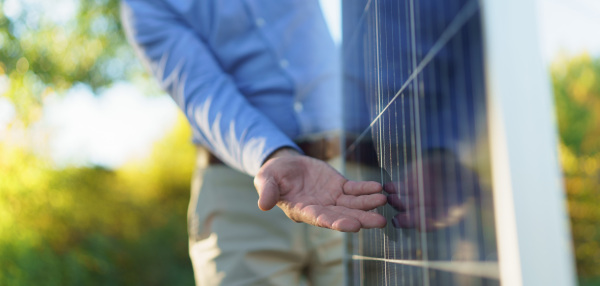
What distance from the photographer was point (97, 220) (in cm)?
807

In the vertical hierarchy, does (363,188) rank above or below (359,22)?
below

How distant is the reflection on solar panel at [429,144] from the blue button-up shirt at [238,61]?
0.57 metres

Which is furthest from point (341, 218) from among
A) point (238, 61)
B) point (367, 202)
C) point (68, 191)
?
point (68, 191)

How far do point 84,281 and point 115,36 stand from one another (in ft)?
12.8

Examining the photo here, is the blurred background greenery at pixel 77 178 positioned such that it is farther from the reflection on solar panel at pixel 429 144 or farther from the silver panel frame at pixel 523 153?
the silver panel frame at pixel 523 153

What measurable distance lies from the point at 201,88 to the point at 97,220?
22.8 feet

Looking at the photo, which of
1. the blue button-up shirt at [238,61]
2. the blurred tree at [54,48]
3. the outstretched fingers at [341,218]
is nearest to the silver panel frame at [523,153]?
the outstretched fingers at [341,218]

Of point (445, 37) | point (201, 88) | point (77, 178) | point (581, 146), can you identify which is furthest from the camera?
point (581, 146)

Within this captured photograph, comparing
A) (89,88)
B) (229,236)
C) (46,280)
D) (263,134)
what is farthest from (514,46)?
(89,88)

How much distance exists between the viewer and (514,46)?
0.72m

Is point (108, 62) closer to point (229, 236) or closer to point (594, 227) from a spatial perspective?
point (229, 236)

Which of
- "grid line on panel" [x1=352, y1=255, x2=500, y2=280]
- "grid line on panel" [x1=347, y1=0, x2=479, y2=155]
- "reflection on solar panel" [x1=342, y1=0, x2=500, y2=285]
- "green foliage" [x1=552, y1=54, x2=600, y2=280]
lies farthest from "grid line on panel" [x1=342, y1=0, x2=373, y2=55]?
"green foliage" [x1=552, y1=54, x2=600, y2=280]

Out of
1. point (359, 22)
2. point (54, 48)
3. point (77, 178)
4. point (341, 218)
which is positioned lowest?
point (341, 218)

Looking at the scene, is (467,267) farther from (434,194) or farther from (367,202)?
(367,202)
